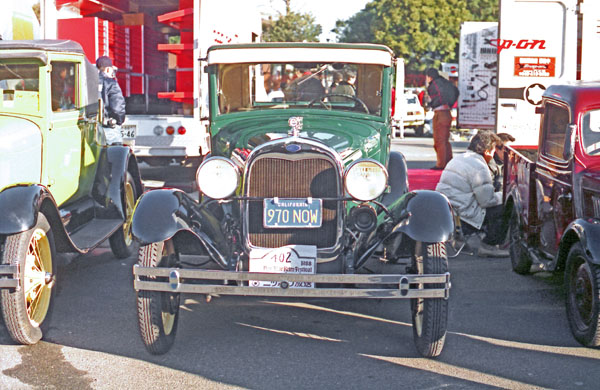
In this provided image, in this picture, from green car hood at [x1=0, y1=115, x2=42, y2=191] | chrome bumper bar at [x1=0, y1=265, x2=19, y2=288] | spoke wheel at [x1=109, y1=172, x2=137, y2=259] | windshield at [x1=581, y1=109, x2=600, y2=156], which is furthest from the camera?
spoke wheel at [x1=109, y1=172, x2=137, y2=259]

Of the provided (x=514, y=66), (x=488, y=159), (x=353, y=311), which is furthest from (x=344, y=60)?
(x=514, y=66)

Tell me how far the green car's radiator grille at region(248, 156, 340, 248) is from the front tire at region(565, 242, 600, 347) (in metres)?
1.56

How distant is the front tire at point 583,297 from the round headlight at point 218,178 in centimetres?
A: 219

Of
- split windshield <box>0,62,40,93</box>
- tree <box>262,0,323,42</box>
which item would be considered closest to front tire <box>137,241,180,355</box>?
split windshield <box>0,62,40,93</box>

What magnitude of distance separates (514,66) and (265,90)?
4.15 m

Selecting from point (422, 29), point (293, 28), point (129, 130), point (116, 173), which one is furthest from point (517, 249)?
point (293, 28)

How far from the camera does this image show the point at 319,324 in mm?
5863

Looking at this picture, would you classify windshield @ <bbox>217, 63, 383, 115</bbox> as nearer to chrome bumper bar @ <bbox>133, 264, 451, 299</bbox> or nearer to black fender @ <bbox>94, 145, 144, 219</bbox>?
black fender @ <bbox>94, 145, 144, 219</bbox>

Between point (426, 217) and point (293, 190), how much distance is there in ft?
2.67

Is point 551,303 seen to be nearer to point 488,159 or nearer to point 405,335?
point 405,335

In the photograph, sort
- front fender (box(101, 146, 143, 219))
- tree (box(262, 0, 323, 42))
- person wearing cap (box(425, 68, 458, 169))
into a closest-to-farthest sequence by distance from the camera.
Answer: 1. front fender (box(101, 146, 143, 219))
2. person wearing cap (box(425, 68, 458, 169))
3. tree (box(262, 0, 323, 42))

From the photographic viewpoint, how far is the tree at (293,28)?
49406 mm

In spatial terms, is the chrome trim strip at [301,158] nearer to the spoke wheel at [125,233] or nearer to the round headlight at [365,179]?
the round headlight at [365,179]

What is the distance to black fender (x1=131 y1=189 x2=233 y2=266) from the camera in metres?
5.04
